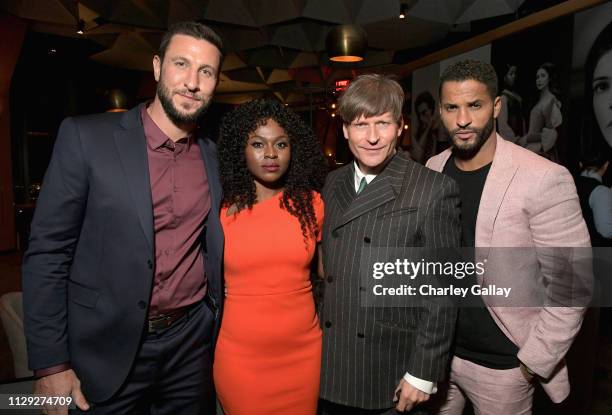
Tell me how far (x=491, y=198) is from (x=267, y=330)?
112 centimetres

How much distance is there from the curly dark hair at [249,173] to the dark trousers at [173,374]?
0.57 metres

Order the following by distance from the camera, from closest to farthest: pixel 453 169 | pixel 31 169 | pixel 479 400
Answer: pixel 479 400 < pixel 453 169 < pixel 31 169

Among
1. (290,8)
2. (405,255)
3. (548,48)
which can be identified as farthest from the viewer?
(290,8)

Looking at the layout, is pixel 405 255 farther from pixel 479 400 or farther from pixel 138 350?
pixel 138 350

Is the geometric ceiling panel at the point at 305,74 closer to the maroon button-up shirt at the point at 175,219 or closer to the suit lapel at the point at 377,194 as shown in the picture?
the maroon button-up shirt at the point at 175,219

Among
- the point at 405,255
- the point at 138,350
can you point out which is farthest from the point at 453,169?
A: the point at 138,350

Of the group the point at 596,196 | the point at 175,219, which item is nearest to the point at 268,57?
the point at 596,196

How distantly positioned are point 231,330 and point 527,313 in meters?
1.28

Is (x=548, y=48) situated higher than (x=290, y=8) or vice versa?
(x=290, y=8)

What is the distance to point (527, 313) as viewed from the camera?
181 centimetres

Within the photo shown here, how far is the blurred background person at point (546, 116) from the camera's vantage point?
5078 millimetres

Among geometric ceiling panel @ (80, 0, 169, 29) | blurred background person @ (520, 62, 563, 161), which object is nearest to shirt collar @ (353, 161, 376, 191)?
blurred background person @ (520, 62, 563, 161)

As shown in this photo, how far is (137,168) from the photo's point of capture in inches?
67.9

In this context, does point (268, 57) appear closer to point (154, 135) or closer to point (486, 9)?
point (486, 9)
